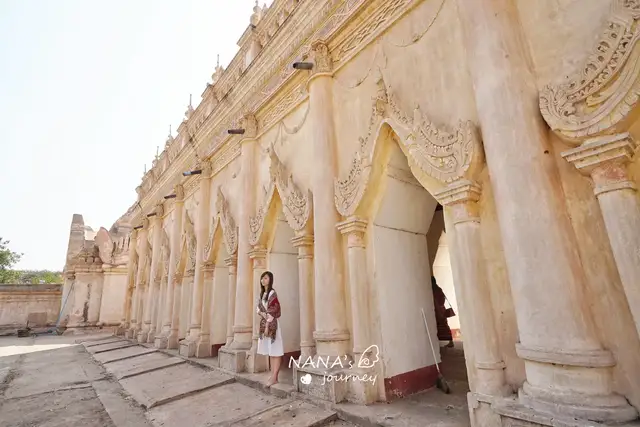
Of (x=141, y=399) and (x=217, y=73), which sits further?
(x=217, y=73)

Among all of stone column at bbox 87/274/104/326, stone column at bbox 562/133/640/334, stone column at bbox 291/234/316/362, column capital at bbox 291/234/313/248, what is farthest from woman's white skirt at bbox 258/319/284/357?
stone column at bbox 87/274/104/326

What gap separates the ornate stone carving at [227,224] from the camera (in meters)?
7.94

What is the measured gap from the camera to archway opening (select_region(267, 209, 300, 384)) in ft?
21.4

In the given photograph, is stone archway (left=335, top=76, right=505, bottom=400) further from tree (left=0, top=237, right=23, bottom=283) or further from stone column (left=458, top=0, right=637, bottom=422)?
tree (left=0, top=237, right=23, bottom=283)

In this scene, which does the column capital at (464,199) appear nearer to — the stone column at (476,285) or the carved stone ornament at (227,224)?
the stone column at (476,285)

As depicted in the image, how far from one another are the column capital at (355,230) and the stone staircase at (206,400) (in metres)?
2.05

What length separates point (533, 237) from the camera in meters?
2.78

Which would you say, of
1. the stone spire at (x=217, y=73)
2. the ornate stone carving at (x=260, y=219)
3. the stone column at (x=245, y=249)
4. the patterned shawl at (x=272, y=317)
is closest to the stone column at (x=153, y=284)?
the stone spire at (x=217, y=73)

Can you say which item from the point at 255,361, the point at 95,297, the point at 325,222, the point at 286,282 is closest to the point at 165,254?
the point at 286,282

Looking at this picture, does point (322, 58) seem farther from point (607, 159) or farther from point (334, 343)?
point (334, 343)

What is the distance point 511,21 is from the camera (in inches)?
129

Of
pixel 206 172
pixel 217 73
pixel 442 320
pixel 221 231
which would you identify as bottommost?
pixel 442 320

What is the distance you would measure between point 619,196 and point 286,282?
5423mm

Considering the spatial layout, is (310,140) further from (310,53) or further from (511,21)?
(511,21)
